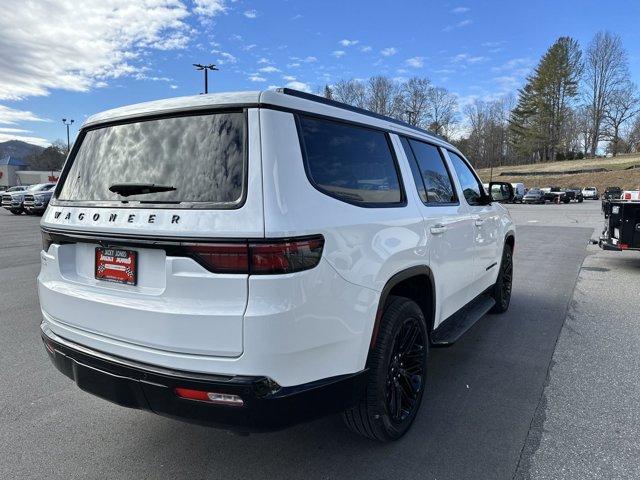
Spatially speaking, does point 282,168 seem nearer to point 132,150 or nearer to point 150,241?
point 150,241

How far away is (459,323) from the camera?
4.00 m

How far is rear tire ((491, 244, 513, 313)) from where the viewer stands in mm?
5625

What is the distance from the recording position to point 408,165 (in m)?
3.34

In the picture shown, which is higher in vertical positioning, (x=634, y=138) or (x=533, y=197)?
(x=634, y=138)

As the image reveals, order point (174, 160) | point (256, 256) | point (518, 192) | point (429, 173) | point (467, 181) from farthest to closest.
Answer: point (518, 192) → point (467, 181) → point (429, 173) → point (174, 160) → point (256, 256)

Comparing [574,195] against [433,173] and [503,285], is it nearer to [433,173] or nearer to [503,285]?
[503,285]

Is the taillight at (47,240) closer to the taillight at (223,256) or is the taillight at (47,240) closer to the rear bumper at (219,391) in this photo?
the rear bumper at (219,391)

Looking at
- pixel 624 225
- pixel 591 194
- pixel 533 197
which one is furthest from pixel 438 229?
pixel 591 194

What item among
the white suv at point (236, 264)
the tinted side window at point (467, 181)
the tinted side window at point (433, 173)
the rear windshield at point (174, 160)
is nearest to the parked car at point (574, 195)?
the tinted side window at point (467, 181)

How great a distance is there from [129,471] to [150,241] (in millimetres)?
1411

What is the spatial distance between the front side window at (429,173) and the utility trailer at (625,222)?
6.24 meters

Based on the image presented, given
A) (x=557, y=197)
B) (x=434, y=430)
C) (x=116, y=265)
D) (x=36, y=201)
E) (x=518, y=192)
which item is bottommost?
(x=434, y=430)

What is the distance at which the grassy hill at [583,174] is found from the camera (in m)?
61.8

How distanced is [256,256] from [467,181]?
3195mm
